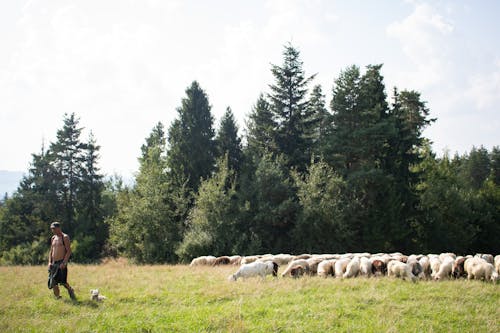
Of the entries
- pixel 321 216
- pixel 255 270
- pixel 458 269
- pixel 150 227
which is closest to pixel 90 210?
pixel 150 227

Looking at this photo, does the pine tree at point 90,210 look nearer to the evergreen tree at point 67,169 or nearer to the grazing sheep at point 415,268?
the evergreen tree at point 67,169

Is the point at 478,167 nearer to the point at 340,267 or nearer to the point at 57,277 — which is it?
the point at 340,267

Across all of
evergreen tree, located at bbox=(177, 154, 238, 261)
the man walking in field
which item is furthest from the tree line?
the man walking in field

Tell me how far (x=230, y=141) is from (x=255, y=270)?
2298 cm

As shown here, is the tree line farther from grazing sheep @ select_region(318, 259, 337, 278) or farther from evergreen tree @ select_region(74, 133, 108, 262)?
grazing sheep @ select_region(318, 259, 337, 278)

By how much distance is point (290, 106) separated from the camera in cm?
3650

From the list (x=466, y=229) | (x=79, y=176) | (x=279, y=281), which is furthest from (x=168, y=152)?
(x=466, y=229)

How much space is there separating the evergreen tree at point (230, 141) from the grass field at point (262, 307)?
77.5 feet

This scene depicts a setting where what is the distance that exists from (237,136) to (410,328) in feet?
99.8

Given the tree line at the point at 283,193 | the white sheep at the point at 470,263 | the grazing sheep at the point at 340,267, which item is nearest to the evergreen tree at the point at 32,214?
the tree line at the point at 283,193

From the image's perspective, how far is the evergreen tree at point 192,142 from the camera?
3684cm

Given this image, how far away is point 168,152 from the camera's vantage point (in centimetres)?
3812

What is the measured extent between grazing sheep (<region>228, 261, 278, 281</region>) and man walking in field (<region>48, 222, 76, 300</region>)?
229 inches

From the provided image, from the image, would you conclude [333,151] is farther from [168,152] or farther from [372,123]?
[168,152]
